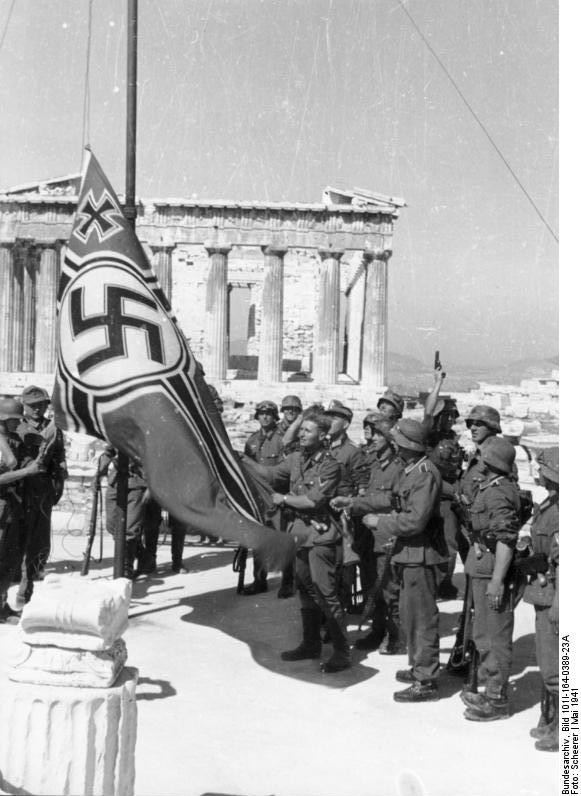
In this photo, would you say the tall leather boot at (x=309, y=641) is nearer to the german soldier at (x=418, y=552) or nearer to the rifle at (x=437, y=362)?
the german soldier at (x=418, y=552)

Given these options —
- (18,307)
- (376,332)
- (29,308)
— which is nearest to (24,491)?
(376,332)

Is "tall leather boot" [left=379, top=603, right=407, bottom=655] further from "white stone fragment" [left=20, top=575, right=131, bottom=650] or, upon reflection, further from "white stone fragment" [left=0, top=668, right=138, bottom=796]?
"white stone fragment" [left=0, top=668, right=138, bottom=796]

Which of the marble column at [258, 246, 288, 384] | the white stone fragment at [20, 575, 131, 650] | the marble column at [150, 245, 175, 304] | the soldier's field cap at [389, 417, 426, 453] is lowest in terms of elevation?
the white stone fragment at [20, 575, 131, 650]

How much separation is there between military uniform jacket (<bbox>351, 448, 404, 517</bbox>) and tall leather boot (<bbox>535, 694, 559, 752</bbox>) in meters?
2.09

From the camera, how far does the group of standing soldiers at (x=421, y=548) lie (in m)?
5.58

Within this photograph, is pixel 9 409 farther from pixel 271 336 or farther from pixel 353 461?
pixel 271 336

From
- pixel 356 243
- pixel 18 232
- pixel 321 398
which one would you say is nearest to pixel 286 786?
pixel 321 398

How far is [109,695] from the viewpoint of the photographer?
3527mm

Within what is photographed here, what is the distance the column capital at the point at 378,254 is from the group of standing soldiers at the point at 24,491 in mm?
25558

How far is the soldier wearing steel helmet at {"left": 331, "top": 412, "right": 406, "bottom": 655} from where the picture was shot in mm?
7145

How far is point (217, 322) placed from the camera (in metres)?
32.5

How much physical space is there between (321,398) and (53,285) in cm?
1134

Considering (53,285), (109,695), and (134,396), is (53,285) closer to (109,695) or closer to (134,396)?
(134,396)

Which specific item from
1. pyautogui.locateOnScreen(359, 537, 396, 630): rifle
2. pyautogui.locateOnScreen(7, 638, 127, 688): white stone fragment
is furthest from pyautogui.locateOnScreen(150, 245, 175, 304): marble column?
pyautogui.locateOnScreen(7, 638, 127, 688): white stone fragment
